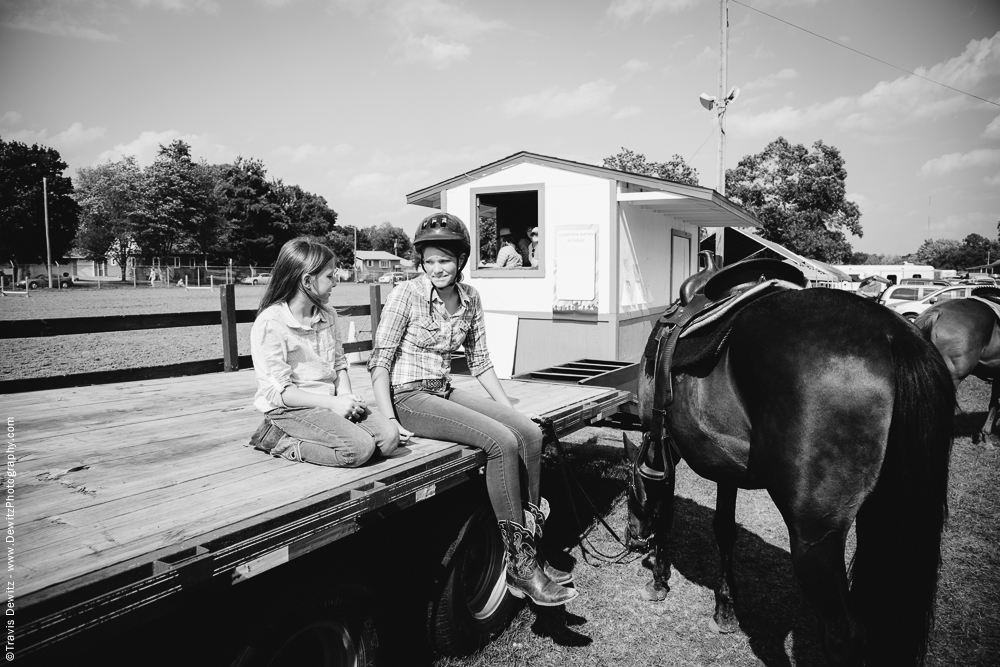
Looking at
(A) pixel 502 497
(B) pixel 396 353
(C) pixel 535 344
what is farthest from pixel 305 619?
(C) pixel 535 344

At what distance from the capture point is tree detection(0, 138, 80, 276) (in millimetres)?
44031

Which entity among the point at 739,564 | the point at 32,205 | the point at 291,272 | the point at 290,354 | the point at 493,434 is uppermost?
the point at 32,205

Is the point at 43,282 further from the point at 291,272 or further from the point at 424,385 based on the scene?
the point at 424,385

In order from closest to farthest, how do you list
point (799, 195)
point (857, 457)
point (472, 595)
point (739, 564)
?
point (857, 457)
point (472, 595)
point (739, 564)
point (799, 195)

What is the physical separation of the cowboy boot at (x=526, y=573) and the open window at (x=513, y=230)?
21.7 ft

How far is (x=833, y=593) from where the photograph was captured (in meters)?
2.29

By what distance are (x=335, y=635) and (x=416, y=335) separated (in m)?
1.51

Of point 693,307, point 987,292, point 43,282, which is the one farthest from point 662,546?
point 43,282

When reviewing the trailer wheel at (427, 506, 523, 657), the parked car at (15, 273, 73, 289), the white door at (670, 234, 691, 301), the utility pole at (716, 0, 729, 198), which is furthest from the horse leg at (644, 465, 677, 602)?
the parked car at (15, 273, 73, 289)

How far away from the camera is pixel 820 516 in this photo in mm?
2291

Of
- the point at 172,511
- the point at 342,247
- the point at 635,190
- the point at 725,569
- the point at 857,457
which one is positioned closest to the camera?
the point at 172,511

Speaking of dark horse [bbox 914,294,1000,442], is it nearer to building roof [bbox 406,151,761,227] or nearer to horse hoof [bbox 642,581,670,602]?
building roof [bbox 406,151,761,227]

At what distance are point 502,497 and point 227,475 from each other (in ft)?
4.26

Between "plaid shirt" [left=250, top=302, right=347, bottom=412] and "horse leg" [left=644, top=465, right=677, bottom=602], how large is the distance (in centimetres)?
233
